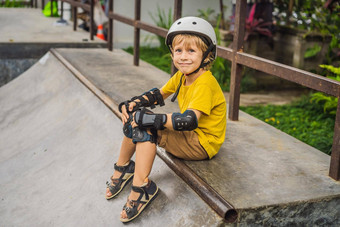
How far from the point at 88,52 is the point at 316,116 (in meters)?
2.98

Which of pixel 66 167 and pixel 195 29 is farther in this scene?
pixel 66 167

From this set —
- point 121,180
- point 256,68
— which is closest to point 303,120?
point 256,68

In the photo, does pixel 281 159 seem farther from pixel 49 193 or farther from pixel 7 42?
pixel 7 42

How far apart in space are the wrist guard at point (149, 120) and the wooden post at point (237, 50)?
1.23 metres

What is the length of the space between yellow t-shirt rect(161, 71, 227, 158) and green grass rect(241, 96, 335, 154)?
5.20 feet

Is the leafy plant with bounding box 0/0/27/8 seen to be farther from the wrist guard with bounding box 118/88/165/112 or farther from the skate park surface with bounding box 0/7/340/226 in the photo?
the wrist guard with bounding box 118/88/165/112

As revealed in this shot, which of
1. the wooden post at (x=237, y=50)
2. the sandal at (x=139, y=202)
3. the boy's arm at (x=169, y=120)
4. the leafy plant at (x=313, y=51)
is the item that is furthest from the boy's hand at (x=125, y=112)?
the leafy plant at (x=313, y=51)

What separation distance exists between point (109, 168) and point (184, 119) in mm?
975

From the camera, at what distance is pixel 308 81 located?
109 inches

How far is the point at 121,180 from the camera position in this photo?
9.28ft

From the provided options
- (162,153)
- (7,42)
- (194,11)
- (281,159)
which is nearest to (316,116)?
(281,159)

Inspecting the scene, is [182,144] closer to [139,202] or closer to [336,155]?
[139,202]

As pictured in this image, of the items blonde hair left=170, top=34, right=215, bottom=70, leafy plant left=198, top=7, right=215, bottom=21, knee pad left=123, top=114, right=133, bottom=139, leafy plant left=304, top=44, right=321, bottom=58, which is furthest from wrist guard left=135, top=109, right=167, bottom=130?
leafy plant left=198, top=7, right=215, bottom=21

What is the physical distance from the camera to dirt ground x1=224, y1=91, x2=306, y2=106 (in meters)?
5.89
